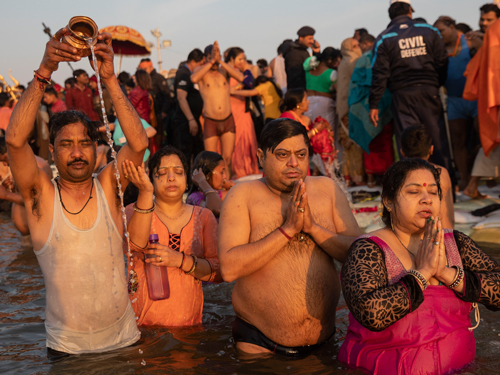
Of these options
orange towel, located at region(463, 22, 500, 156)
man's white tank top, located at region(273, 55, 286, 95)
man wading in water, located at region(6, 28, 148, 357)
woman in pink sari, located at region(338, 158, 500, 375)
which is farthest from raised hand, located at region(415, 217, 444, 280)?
man's white tank top, located at region(273, 55, 286, 95)

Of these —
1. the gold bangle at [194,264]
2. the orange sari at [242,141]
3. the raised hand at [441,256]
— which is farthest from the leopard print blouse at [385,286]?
the orange sari at [242,141]

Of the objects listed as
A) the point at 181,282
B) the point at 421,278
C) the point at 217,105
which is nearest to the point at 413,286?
the point at 421,278

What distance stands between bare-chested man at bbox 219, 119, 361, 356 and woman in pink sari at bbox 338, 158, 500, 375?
0.95 ft

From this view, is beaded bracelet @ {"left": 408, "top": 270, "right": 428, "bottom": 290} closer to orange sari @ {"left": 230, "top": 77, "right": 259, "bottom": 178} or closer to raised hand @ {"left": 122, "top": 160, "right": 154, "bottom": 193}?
raised hand @ {"left": 122, "top": 160, "right": 154, "bottom": 193}

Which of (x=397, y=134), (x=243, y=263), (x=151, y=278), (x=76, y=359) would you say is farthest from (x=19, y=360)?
(x=397, y=134)

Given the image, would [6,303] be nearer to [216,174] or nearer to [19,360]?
[19,360]

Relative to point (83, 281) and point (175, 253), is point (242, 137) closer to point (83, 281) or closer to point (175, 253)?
point (175, 253)

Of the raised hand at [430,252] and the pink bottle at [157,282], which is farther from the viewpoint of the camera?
the pink bottle at [157,282]

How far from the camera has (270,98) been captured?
10.2 metres

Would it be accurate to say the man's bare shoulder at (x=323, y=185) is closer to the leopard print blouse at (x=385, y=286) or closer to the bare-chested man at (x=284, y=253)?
the bare-chested man at (x=284, y=253)

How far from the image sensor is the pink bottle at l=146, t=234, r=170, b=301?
3.71 meters

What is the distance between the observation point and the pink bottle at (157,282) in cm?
371

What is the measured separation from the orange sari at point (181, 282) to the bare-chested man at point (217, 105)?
5.32 meters

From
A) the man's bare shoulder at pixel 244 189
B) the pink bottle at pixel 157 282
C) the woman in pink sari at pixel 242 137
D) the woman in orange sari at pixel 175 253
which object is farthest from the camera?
the woman in pink sari at pixel 242 137
